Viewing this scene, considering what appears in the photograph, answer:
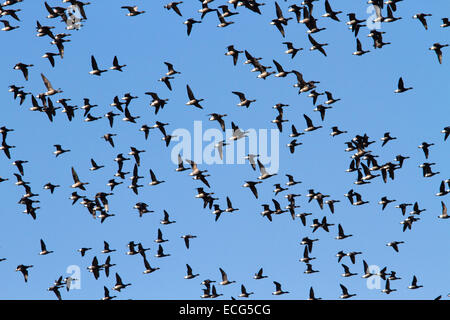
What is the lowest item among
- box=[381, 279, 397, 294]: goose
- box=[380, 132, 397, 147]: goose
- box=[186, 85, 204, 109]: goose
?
box=[381, 279, 397, 294]: goose

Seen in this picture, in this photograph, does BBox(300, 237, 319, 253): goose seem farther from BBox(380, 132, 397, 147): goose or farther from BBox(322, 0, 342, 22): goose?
BBox(322, 0, 342, 22): goose

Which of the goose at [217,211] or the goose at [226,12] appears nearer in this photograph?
the goose at [226,12]

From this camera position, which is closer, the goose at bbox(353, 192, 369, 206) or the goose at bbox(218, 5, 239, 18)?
the goose at bbox(218, 5, 239, 18)

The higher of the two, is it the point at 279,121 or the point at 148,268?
the point at 279,121

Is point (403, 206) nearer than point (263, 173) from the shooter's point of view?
No

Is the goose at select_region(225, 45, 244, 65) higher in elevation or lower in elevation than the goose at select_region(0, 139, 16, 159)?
higher

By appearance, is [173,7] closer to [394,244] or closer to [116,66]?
[116,66]

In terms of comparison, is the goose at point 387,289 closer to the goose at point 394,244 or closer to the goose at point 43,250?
the goose at point 394,244

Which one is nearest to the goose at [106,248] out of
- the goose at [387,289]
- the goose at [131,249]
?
the goose at [131,249]

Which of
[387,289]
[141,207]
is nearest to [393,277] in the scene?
[387,289]

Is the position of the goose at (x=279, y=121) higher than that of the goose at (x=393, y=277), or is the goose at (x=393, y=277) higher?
the goose at (x=279, y=121)

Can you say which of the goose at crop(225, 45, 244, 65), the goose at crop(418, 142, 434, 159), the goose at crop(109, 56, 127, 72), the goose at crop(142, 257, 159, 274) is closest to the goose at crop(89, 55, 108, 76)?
the goose at crop(109, 56, 127, 72)
